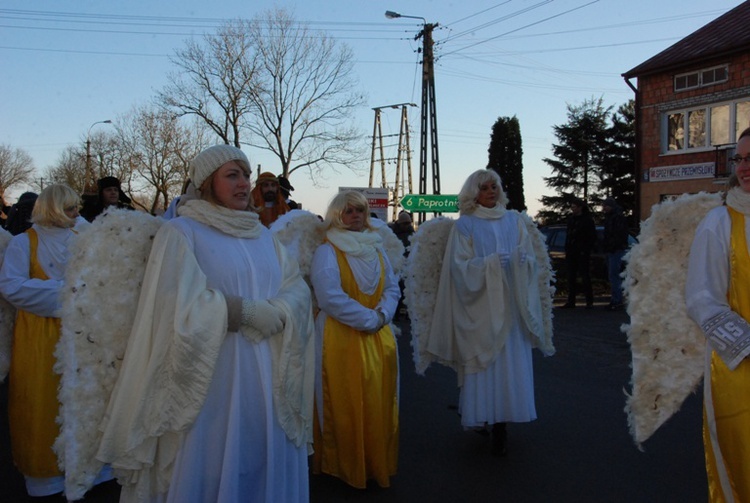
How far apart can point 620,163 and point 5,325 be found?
1804 inches

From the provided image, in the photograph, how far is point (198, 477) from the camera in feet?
10.1

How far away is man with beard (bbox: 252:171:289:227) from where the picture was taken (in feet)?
20.4

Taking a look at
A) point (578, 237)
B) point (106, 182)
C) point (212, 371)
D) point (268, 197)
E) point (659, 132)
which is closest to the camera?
point (212, 371)

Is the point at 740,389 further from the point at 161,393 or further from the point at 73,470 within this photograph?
the point at 73,470

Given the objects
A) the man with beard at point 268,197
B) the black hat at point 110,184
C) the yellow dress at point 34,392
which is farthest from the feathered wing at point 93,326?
the black hat at point 110,184

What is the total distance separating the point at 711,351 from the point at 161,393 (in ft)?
7.80

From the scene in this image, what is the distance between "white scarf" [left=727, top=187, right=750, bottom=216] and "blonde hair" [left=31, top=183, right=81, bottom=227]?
4.06 m

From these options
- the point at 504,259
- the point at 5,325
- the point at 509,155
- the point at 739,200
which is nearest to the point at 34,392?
the point at 5,325

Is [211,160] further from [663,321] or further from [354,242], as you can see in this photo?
[663,321]

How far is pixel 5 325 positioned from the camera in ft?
16.4

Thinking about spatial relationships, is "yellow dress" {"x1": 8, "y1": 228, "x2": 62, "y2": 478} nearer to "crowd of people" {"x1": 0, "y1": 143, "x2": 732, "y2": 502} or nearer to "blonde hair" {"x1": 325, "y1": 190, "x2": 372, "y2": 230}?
"crowd of people" {"x1": 0, "y1": 143, "x2": 732, "y2": 502}

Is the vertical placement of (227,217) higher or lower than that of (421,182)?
lower

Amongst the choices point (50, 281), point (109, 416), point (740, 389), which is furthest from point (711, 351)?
point (50, 281)

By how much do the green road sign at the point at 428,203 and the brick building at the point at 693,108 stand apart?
7852mm
